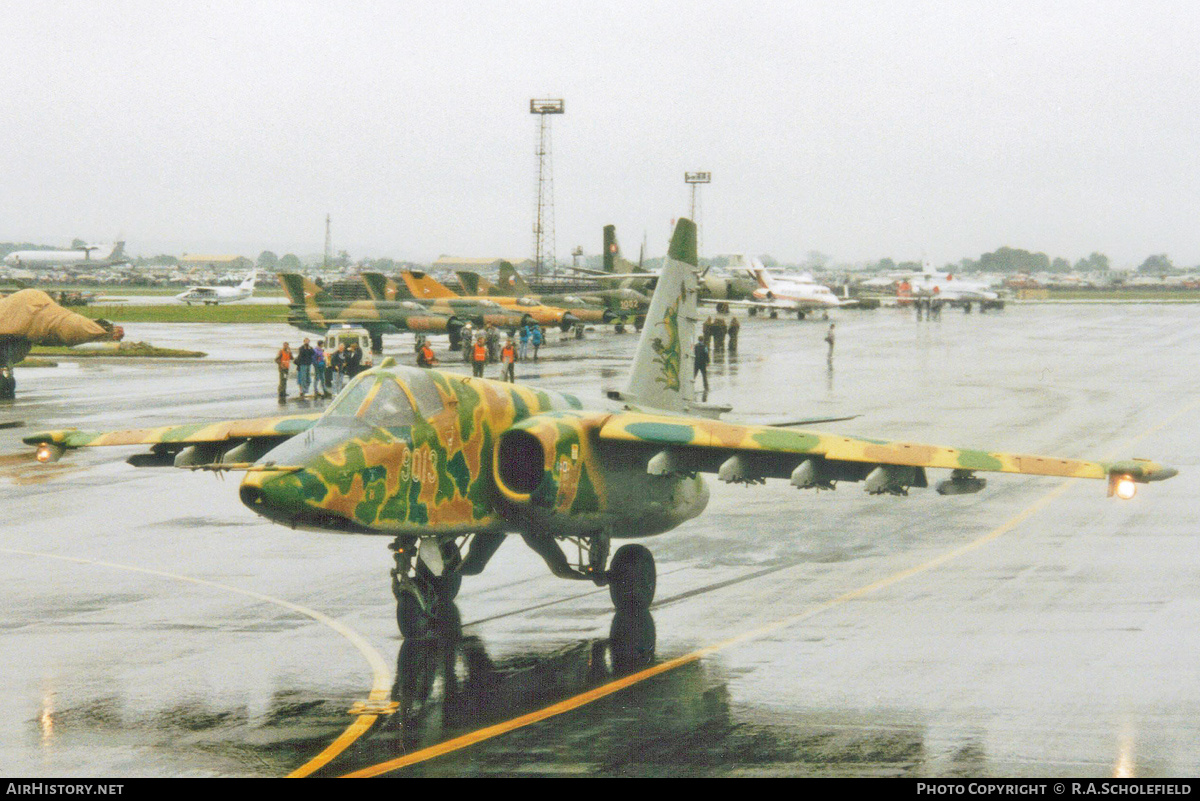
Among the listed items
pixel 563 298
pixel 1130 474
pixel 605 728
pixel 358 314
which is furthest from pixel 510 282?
pixel 1130 474

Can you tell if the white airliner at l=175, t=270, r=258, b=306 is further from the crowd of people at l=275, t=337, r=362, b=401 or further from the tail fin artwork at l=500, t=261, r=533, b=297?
the crowd of people at l=275, t=337, r=362, b=401

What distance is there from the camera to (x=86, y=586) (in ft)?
60.4

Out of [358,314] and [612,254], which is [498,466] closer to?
[358,314]

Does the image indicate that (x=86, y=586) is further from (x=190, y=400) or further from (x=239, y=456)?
(x=190, y=400)

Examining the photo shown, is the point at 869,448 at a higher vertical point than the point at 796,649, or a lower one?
higher

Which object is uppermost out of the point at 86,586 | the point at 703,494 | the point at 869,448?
the point at 869,448

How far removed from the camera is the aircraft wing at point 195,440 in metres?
15.8

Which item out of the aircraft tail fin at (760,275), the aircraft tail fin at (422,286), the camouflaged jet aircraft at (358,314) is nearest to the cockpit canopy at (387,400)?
the camouflaged jet aircraft at (358,314)

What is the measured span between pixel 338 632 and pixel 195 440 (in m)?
3.07

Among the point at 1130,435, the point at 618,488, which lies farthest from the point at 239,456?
the point at 1130,435

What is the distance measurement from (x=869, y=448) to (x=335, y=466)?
18.8 ft

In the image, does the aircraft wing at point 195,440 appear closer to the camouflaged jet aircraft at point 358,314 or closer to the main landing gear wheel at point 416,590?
the main landing gear wheel at point 416,590

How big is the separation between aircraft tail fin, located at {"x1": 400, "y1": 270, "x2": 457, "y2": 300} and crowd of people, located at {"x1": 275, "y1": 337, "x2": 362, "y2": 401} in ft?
70.3

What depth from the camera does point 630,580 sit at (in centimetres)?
1644
